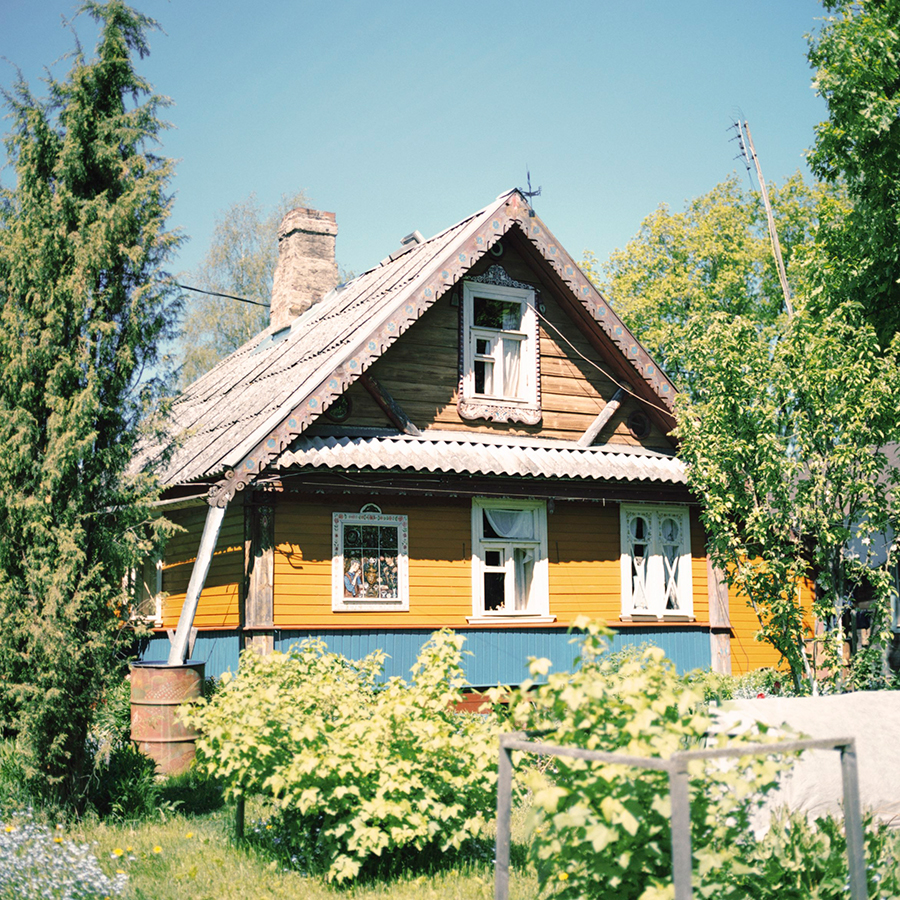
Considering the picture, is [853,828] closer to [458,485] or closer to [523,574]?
[458,485]

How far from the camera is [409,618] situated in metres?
12.8

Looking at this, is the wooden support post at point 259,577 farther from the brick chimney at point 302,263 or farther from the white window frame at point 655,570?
the brick chimney at point 302,263

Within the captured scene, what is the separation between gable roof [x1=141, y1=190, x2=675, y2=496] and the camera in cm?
1153

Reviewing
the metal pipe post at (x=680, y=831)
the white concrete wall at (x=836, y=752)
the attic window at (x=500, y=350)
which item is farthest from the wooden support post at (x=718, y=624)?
the metal pipe post at (x=680, y=831)

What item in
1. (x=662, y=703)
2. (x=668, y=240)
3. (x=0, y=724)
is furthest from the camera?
(x=668, y=240)

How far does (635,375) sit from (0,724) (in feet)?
32.8

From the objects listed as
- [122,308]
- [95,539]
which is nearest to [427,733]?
[95,539]

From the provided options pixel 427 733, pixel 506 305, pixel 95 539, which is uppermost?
pixel 506 305

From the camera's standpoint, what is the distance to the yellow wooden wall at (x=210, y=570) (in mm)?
12703

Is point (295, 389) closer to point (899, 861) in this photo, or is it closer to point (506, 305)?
point (506, 305)

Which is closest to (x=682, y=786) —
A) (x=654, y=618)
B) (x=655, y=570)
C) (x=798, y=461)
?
(x=798, y=461)

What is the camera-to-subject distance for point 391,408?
1302cm

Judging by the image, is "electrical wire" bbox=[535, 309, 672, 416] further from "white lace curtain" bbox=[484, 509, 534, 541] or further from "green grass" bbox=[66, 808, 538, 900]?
"green grass" bbox=[66, 808, 538, 900]

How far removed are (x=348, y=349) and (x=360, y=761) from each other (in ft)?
23.2
